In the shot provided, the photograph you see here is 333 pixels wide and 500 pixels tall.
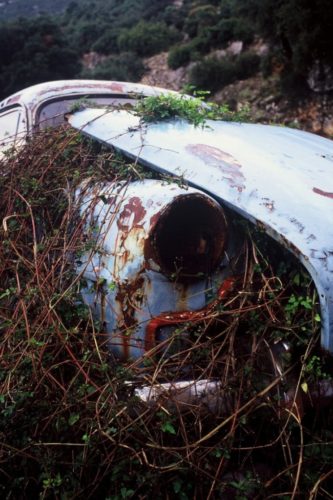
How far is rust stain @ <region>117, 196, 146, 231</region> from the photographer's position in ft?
7.23

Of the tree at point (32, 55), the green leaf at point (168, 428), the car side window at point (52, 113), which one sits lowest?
the green leaf at point (168, 428)

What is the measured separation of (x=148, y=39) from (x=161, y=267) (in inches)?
884

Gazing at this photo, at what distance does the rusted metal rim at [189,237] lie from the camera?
210cm

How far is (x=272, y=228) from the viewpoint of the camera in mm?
2008

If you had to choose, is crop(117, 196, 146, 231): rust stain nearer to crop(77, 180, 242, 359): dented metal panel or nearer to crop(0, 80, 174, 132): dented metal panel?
crop(77, 180, 242, 359): dented metal panel

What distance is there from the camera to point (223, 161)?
94.0 inches

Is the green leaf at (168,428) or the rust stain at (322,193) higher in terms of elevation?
the rust stain at (322,193)

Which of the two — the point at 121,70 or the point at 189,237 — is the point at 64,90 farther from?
the point at 121,70

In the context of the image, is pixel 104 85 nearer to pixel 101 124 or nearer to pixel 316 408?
pixel 101 124

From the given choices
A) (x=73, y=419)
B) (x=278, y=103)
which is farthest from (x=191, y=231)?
(x=278, y=103)

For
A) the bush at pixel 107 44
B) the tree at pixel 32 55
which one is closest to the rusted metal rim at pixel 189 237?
the tree at pixel 32 55

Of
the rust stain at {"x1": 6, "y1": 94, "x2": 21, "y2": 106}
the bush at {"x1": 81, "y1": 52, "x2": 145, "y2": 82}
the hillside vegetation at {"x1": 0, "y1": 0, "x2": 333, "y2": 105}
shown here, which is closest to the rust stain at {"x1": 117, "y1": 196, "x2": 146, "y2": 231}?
the rust stain at {"x1": 6, "y1": 94, "x2": 21, "y2": 106}

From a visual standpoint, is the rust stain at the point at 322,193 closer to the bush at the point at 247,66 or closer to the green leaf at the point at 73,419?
the green leaf at the point at 73,419

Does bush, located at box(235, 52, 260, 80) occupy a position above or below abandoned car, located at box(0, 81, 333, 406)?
above
